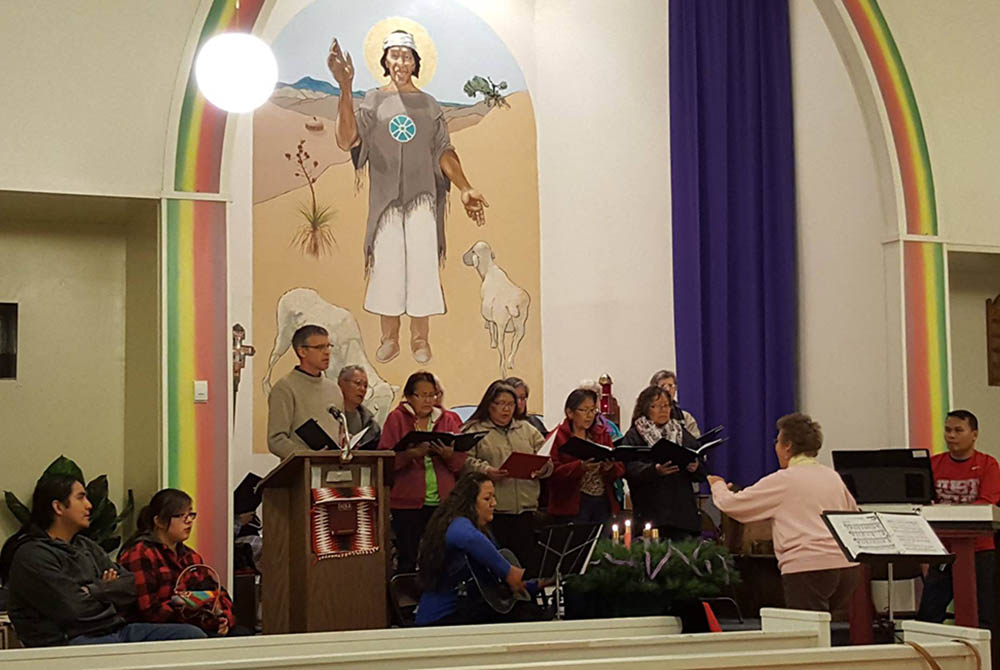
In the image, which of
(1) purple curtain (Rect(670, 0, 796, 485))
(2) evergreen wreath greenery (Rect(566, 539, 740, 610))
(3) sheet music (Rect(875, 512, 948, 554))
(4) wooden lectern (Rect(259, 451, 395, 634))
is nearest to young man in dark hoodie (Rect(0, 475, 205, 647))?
(4) wooden lectern (Rect(259, 451, 395, 634))

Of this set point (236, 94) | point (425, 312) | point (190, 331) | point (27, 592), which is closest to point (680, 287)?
point (425, 312)

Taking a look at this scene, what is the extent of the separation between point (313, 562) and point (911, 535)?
2.56 metres

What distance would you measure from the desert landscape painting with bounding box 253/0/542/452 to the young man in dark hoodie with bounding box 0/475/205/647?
15.8 feet

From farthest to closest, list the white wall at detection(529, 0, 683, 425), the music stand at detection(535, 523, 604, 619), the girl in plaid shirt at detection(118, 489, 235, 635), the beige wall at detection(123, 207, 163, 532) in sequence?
the white wall at detection(529, 0, 683, 425) → the beige wall at detection(123, 207, 163, 532) → the music stand at detection(535, 523, 604, 619) → the girl in plaid shirt at detection(118, 489, 235, 635)

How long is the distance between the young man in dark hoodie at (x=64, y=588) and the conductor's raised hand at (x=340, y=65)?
6057mm

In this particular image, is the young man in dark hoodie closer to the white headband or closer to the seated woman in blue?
the seated woman in blue

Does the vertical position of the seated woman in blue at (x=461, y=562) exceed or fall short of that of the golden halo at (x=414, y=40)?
it falls short

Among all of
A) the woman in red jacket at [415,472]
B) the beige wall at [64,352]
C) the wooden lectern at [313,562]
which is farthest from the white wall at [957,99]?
the beige wall at [64,352]

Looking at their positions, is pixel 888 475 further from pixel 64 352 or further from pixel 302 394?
pixel 64 352

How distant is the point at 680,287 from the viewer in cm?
1090

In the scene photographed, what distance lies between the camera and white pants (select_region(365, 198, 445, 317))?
1126 centimetres

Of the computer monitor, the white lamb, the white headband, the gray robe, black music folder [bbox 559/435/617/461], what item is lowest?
the computer monitor

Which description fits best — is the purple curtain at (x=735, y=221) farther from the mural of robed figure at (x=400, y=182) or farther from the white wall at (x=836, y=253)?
the mural of robed figure at (x=400, y=182)

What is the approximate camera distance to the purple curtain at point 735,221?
1075cm
